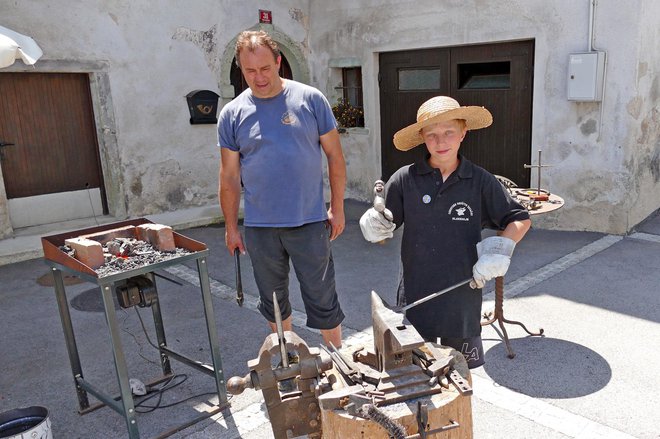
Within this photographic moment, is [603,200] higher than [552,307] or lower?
higher

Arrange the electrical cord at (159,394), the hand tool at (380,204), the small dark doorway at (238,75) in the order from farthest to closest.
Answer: the small dark doorway at (238,75)
the electrical cord at (159,394)
the hand tool at (380,204)

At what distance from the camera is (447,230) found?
2416 mm

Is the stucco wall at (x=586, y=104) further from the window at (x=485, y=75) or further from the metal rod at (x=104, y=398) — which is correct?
Answer: the metal rod at (x=104, y=398)

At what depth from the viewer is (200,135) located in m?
8.09

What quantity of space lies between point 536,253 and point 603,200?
1202mm

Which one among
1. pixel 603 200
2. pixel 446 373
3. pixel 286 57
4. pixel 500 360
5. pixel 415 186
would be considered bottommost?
pixel 500 360

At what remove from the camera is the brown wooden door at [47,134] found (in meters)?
6.80

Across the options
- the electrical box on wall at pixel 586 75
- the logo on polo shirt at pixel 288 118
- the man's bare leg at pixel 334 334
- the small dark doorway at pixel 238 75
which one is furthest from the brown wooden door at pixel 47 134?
the electrical box on wall at pixel 586 75

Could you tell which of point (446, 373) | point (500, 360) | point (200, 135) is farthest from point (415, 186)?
point (200, 135)

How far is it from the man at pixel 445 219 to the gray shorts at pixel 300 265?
0.73m

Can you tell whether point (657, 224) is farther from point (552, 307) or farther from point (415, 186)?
point (415, 186)

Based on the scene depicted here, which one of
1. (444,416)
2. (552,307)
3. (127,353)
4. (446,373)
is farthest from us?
(552,307)

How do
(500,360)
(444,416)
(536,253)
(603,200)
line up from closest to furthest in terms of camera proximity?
(444,416)
(500,360)
(536,253)
(603,200)

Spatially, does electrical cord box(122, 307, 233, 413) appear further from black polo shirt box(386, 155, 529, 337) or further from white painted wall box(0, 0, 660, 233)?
white painted wall box(0, 0, 660, 233)
